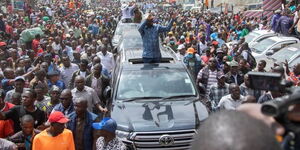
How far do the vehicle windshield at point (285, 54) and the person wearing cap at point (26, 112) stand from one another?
765 centimetres

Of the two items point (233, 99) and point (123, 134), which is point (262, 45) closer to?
point (233, 99)

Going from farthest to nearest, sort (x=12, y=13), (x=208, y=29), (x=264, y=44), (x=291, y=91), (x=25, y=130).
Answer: (x=12, y=13)
(x=208, y=29)
(x=264, y=44)
(x=25, y=130)
(x=291, y=91)

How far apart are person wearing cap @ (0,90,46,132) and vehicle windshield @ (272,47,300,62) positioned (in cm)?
765

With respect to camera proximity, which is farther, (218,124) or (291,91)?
(291,91)

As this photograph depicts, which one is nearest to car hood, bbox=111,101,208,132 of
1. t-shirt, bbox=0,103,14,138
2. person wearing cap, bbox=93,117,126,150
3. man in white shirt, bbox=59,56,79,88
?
person wearing cap, bbox=93,117,126,150

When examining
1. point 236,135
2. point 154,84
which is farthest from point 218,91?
point 236,135

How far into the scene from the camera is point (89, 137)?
5031mm

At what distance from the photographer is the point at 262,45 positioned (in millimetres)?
13836

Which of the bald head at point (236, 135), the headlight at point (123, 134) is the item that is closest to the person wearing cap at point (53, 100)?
the headlight at point (123, 134)

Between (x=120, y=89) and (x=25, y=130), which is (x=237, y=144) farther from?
(x=120, y=89)

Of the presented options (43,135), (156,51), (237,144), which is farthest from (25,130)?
(237,144)

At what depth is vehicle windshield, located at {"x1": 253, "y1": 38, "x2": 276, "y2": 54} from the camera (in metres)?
13.5

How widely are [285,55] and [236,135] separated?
11.0 meters

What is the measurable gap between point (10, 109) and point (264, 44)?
33.8 feet
